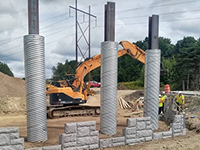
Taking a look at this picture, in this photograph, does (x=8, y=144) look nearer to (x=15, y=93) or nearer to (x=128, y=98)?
(x=15, y=93)

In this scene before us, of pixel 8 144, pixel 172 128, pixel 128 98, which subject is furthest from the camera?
pixel 128 98

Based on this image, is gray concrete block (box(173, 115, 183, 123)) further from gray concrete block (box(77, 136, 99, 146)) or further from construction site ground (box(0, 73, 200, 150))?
gray concrete block (box(77, 136, 99, 146))

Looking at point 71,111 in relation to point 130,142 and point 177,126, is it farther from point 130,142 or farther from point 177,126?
point 177,126

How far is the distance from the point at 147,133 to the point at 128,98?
1301cm

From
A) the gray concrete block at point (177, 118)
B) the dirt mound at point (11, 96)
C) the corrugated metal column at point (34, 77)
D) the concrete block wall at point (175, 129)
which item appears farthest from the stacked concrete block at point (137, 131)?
the dirt mound at point (11, 96)

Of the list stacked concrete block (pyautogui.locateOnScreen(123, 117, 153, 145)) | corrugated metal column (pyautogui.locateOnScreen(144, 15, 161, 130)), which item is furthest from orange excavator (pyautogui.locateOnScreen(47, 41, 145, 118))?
stacked concrete block (pyautogui.locateOnScreen(123, 117, 153, 145))

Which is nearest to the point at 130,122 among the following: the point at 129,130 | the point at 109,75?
the point at 129,130

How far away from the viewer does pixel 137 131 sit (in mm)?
6430

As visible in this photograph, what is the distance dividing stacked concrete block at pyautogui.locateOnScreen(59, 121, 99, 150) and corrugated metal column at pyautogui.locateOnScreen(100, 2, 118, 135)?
1114 mm

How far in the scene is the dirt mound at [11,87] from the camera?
1716 centimetres


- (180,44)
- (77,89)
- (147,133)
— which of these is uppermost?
(180,44)

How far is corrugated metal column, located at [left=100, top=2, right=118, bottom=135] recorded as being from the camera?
6.76 m

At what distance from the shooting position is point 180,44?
178ft

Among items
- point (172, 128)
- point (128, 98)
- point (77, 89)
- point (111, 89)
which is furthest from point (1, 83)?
point (172, 128)
